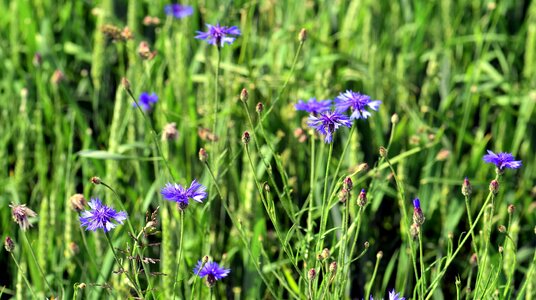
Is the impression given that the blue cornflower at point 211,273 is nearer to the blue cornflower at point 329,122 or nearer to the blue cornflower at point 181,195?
the blue cornflower at point 181,195

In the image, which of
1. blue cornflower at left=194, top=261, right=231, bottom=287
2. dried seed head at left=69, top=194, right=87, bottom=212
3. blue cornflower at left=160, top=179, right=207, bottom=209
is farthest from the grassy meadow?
blue cornflower at left=160, top=179, right=207, bottom=209

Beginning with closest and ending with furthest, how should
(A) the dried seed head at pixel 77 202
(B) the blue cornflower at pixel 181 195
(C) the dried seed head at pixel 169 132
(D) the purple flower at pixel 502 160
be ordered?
(B) the blue cornflower at pixel 181 195 < (D) the purple flower at pixel 502 160 < (A) the dried seed head at pixel 77 202 < (C) the dried seed head at pixel 169 132

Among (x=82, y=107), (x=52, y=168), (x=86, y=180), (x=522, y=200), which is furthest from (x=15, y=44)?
(x=522, y=200)

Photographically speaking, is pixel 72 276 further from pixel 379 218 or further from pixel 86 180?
pixel 379 218

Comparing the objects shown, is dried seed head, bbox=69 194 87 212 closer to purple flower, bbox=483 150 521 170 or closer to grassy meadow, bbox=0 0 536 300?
grassy meadow, bbox=0 0 536 300

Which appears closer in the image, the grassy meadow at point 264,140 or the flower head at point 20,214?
the flower head at point 20,214

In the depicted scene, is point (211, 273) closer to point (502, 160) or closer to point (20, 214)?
point (20, 214)

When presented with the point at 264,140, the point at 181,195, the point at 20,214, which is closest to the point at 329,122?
the point at 181,195

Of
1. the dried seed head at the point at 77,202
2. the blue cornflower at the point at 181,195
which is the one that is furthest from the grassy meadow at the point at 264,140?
the blue cornflower at the point at 181,195
